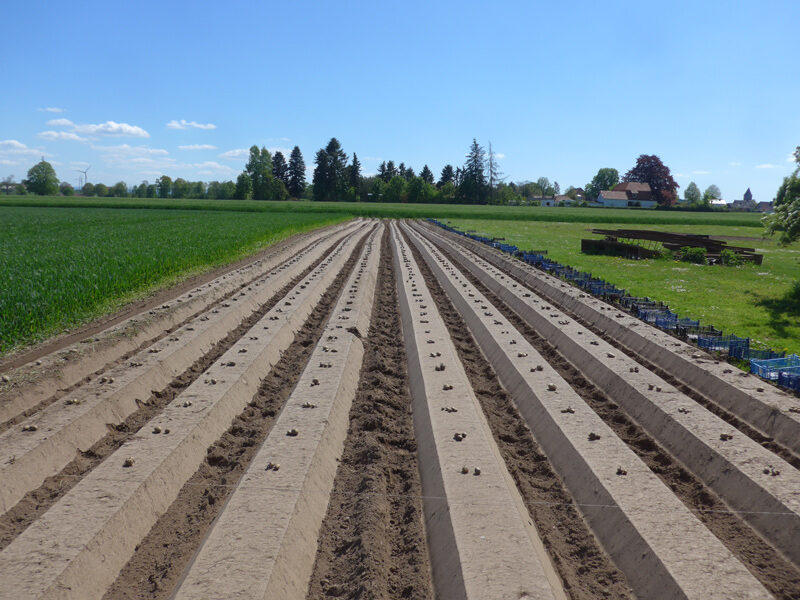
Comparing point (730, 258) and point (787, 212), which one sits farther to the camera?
point (730, 258)

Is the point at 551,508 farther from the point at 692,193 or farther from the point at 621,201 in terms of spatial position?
the point at 692,193

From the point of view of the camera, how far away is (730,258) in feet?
64.3

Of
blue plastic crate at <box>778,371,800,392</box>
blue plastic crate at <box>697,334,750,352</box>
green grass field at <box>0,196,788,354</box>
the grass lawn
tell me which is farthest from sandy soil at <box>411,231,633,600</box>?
green grass field at <box>0,196,788,354</box>

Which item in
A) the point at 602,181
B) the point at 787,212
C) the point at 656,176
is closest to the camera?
the point at 787,212

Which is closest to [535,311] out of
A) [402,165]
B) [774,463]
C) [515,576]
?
[774,463]

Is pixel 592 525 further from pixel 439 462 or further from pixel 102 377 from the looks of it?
pixel 102 377

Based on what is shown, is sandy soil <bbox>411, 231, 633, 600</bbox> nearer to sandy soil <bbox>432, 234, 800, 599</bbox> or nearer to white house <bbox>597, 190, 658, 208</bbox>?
sandy soil <bbox>432, 234, 800, 599</bbox>

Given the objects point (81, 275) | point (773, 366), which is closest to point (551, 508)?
point (773, 366)

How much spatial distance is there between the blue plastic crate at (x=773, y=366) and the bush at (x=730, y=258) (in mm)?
13891

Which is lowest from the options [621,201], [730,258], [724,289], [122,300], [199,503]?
[199,503]

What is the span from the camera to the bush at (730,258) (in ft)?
63.7

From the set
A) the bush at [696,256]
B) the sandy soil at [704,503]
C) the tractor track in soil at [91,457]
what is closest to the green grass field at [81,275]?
the tractor track in soil at [91,457]

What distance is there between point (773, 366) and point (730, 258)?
14.6 metres

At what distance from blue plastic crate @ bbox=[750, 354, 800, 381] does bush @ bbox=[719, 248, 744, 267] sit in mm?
13891
